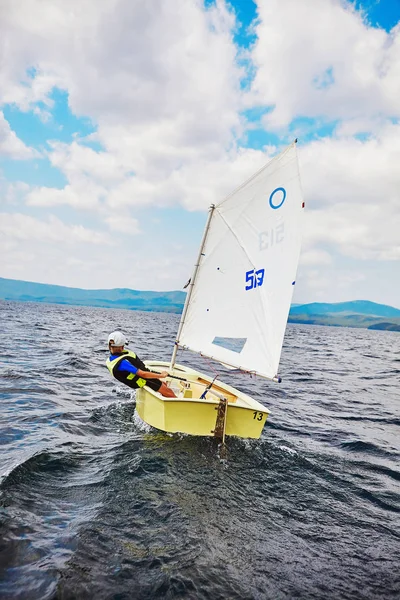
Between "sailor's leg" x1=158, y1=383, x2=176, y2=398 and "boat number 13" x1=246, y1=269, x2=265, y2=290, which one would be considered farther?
"sailor's leg" x1=158, y1=383, x2=176, y2=398

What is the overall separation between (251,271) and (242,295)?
70 centimetres

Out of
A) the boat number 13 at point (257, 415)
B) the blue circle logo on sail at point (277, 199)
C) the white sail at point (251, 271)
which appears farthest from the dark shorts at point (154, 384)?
the blue circle logo on sail at point (277, 199)

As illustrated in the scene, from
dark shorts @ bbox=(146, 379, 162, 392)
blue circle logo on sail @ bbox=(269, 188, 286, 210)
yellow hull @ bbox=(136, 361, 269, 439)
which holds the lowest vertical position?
yellow hull @ bbox=(136, 361, 269, 439)

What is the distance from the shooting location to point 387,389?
1939 cm

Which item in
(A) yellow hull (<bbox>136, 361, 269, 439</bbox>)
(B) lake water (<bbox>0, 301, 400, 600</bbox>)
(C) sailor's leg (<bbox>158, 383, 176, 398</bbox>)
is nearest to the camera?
(B) lake water (<bbox>0, 301, 400, 600</bbox>)

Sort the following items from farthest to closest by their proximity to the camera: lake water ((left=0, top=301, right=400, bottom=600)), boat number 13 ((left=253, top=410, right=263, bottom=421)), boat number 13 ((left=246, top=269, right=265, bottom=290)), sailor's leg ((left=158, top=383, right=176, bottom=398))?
sailor's leg ((left=158, top=383, right=176, bottom=398)), boat number 13 ((left=246, top=269, right=265, bottom=290)), boat number 13 ((left=253, top=410, right=263, bottom=421)), lake water ((left=0, top=301, right=400, bottom=600))

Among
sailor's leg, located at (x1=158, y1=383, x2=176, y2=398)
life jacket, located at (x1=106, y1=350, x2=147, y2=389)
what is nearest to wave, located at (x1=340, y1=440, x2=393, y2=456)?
sailor's leg, located at (x1=158, y1=383, x2=176, y2=398)

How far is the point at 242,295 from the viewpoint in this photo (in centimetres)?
998

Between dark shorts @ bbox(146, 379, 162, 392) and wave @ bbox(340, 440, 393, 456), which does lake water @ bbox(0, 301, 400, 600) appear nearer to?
wave @ bbox(340, 440, 393, 456)

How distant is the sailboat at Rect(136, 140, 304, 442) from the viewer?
8773 mm

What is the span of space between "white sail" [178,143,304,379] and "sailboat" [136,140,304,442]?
25 mm

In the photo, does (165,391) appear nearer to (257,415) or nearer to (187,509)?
(257,415)

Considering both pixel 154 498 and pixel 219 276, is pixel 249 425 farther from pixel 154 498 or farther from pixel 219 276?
pixel 219 276

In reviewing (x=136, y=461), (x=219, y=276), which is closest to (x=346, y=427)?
(x=219, y=276)
